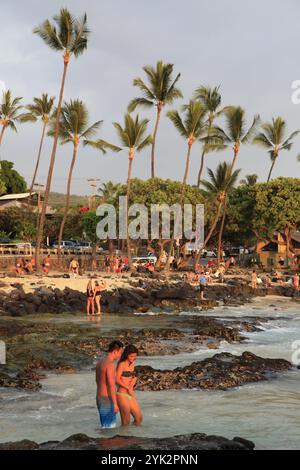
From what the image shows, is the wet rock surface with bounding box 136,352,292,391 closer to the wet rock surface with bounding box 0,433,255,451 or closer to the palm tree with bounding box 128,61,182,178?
the wet rock surface with bounding box 0,433,255,451

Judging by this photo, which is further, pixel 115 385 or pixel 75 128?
pixel 75 128

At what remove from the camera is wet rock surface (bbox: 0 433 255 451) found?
642cm

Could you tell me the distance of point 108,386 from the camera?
24.3 feet

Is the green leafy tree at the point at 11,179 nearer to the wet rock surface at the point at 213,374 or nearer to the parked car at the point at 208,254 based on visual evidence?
the parked car at the point at 208,254

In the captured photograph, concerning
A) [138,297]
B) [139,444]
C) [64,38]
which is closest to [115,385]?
[139,444]

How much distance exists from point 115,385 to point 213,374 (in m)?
3.98

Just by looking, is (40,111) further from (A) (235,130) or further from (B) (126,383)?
(B) (126,383)

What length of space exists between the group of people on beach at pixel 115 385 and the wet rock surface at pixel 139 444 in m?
0.69

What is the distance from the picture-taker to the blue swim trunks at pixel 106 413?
7.52 m

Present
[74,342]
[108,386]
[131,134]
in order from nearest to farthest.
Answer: [108,386] < [74,342] < [131,134]

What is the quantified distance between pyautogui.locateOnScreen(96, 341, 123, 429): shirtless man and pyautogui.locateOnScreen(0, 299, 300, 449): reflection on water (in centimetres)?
20

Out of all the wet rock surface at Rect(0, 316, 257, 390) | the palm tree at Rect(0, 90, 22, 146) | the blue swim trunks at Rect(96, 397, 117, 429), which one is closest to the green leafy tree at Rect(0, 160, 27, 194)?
the palm tree at Rect(0, 90, 22, 146)

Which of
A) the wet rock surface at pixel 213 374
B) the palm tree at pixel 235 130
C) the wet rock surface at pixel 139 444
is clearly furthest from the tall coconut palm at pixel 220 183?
the wet rock surface at pixel 139 444
